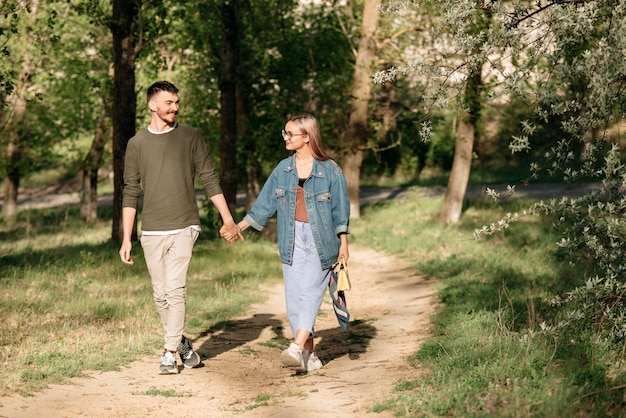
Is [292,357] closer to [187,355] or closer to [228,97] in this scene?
[187,355]

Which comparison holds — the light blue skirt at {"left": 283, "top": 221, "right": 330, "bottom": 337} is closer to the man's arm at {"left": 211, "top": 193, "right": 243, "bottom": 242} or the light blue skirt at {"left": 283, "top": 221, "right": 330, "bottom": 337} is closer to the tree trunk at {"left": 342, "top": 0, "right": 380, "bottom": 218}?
the man's arm at {"left": 211, "top": 193, "right": 243, "bottom": 242}

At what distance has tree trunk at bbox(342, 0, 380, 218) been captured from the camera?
→ 21828mm

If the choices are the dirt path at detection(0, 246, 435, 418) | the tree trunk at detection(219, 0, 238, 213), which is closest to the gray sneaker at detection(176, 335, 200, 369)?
the dirt path at detection(0, 246, 435, 418)

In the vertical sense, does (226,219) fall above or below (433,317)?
above

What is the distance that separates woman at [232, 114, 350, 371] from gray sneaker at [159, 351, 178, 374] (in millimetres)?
1151

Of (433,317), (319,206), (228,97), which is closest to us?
(319,206)

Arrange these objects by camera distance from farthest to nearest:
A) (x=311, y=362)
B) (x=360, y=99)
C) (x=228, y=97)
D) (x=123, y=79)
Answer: (x=360, y=99) < (x=228, y=97) < (x=123, y=79) < (x=311, y=362)

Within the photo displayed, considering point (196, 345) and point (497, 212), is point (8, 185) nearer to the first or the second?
point (497, 212)

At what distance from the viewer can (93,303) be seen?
35.3 feet

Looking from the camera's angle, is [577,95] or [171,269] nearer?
[577,95]

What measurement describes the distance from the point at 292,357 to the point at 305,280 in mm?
745

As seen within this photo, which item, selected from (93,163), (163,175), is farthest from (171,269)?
(93,163)

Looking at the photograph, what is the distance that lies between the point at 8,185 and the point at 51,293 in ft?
65.6

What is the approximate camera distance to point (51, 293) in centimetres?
1152
